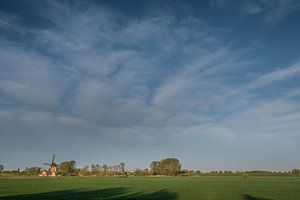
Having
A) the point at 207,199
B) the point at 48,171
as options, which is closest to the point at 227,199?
the point at 207,199

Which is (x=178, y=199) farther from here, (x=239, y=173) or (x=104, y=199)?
(x=239, y=173)

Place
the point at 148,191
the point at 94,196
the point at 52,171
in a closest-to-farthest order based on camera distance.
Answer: the point at 94,196 < the point at 148,191 < the point at 52,171

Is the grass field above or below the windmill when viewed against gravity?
below

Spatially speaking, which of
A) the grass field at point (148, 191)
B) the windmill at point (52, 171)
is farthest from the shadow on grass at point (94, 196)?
the windmill at point (52, 171)

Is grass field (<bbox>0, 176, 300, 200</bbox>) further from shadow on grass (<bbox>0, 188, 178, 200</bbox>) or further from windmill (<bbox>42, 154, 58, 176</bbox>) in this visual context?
windmill (<bbox>42, 154, 58, 176</bbox>)

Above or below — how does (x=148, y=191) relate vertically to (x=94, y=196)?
above

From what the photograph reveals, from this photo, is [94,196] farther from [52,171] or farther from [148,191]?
[52,171]

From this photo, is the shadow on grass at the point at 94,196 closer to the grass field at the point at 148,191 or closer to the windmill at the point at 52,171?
the grass field at the point at 148,191

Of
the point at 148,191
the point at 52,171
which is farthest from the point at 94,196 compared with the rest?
the point at 52,171

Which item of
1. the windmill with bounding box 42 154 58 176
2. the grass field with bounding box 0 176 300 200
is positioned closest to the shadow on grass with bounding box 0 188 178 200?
the grass field with bounding box 0 176 300 200

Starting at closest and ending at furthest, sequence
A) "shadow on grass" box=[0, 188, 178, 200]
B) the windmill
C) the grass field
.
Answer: "shadow on grass" box=[0, 188, 178, 200]
the grass field
the windmill

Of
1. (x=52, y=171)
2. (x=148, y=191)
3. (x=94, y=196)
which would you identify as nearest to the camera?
(x=94, y=196)

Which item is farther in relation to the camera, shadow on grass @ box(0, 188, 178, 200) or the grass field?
the grass field

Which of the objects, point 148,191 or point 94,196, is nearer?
point 94,196
